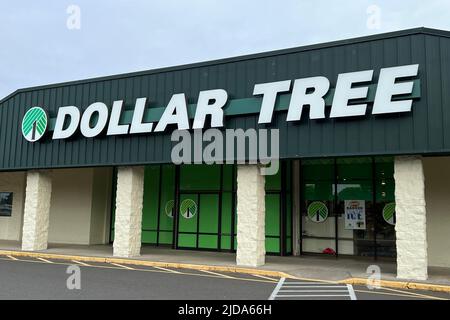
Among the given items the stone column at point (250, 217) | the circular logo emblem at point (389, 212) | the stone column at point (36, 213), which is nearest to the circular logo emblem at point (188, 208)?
the stone column at point (250, 217)

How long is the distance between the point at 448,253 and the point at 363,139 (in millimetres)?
5366

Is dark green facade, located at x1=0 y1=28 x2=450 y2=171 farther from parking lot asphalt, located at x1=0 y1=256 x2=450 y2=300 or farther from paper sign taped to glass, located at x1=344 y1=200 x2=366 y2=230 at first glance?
paper sign taped to glass, located at x1=344 y1=200 x2=366 y2=230

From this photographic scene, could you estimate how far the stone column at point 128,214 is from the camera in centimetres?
1576

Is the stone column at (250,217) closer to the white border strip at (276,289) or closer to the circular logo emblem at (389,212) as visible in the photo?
the white border strip at (276,289)

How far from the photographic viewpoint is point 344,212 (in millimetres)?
16969

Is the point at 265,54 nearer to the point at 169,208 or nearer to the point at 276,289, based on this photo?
the point at 276,289

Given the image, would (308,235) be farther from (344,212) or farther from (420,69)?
(420,69)

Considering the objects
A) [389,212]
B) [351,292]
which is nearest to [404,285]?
[351,292]

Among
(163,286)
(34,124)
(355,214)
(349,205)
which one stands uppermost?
(34,124)

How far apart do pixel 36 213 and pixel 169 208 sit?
537 centimetres

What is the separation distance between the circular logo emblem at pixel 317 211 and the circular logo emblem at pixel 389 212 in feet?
7.05

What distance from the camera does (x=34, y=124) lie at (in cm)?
1786

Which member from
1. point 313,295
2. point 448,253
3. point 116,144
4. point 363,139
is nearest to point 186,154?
point 116,144
